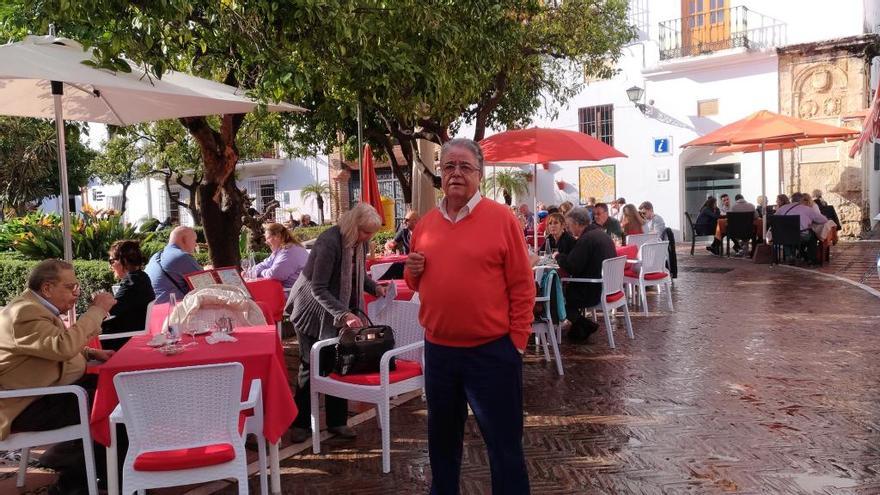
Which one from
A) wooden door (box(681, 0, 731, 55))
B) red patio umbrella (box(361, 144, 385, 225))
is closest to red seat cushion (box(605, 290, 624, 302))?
red patio umbrella (box(361, 144, 385, 225))

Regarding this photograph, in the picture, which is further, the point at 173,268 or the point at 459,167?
the point at 173,268

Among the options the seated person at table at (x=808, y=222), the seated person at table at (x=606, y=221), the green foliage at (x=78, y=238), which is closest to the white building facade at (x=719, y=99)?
the seated person at table at (x=808, y=222)

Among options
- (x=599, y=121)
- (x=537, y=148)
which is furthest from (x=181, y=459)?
(x=599, y=121)

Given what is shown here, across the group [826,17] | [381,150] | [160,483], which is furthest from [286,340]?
[826,17]

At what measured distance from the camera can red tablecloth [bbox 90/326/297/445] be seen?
138 inches

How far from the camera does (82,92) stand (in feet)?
19.6

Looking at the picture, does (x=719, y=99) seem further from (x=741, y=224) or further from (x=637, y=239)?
(x=637, y=239)

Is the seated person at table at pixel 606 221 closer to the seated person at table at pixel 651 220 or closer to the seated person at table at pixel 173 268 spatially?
the seated person at table at pixel 651 220

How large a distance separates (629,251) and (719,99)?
41.8 ft

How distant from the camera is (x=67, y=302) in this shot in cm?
377

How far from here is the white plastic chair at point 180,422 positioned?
3.02 meters

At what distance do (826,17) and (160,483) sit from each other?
2082 cm

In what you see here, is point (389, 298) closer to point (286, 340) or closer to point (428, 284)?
point (428, 284)

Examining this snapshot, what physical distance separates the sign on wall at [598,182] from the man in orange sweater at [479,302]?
19872 mm
